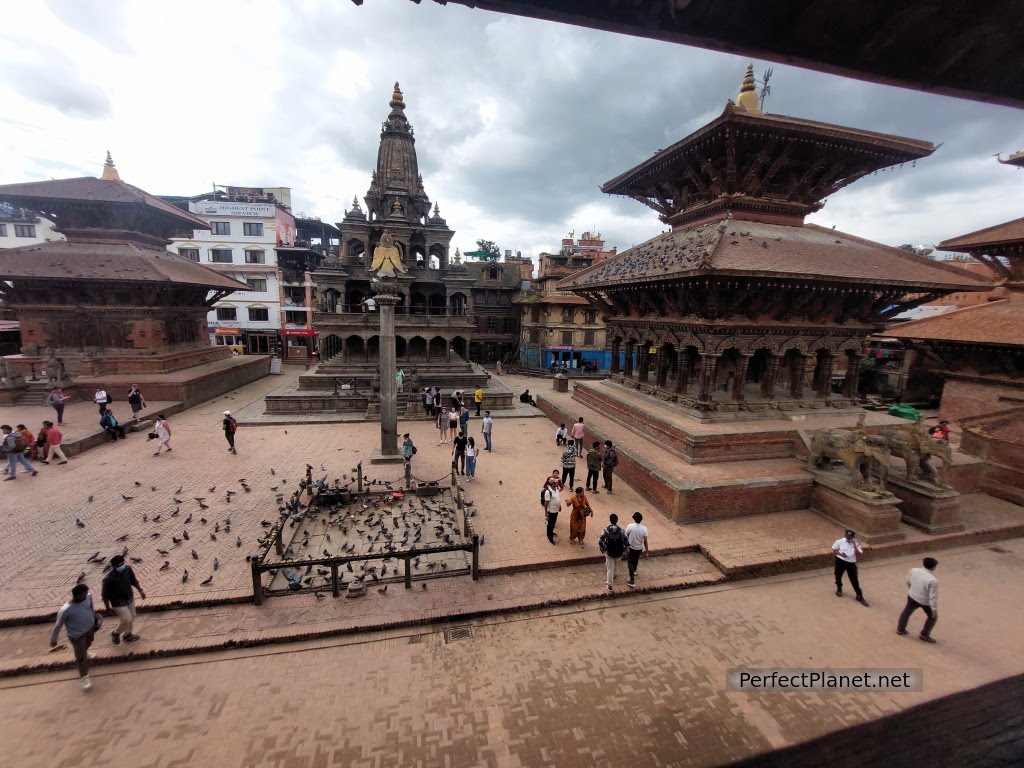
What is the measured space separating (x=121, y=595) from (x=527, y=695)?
566 centimetres

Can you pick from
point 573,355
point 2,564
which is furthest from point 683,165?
point 573,355

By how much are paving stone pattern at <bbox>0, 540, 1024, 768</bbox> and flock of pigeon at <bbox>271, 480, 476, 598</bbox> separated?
1418mm

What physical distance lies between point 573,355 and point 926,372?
2186cm

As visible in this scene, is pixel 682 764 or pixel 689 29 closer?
pixel 689 29

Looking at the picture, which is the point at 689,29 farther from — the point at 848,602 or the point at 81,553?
the point at 81,553

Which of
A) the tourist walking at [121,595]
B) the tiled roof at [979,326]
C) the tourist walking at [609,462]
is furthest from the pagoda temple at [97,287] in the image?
the tiled roof at [979,326]

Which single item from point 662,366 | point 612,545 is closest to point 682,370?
point 662,366

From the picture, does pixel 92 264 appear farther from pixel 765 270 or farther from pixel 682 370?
pixel 765 270

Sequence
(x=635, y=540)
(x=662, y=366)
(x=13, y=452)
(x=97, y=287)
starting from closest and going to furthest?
(x=635, y=540) → (x=13, y=452) → (x=662, y=366) → (x=97, y=287)

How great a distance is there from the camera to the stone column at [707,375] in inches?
483

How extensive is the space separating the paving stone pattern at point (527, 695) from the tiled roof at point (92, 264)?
1986 cm

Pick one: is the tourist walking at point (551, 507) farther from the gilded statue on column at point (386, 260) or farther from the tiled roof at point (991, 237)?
the tiled roof at point (991, 237)

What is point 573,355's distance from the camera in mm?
36406

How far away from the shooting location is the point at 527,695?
17.8 ft
